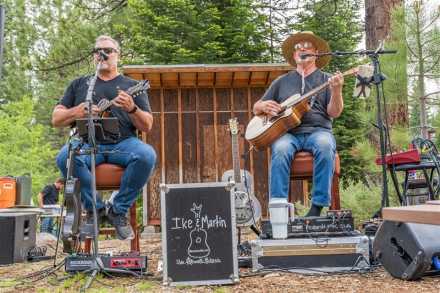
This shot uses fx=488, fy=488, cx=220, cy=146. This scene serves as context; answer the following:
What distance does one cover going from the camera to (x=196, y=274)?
2.66m

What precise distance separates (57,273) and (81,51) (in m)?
10.8

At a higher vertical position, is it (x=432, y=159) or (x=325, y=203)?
(x=432, y=159)

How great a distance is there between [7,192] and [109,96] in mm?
3643

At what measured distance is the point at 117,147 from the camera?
348cm

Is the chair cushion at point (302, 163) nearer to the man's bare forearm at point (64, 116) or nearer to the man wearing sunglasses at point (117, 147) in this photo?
the man wearing sunglasses at point (117, 147)

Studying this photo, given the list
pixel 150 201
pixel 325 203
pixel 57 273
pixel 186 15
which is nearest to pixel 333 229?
pixel 325 203

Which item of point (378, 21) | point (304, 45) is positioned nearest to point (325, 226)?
point (304, 45)

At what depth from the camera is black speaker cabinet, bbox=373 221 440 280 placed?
8.27ft

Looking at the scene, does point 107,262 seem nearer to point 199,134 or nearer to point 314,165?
point 314,165

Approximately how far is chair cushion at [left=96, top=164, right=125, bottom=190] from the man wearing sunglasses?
0.04 m

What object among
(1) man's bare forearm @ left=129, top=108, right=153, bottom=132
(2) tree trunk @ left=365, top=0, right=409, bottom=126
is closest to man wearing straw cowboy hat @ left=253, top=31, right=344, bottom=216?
(1) man's bare forearm @ left=129, top=108, right=153, bottom=132

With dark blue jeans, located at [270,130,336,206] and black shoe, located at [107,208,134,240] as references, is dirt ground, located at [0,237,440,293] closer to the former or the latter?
black shoe, located at [107,208,134,240]

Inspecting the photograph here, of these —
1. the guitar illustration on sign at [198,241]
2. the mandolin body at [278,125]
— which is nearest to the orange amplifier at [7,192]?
the mandolin body at [278,125]

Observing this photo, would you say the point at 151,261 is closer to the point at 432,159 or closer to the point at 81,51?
the point at 432,159
